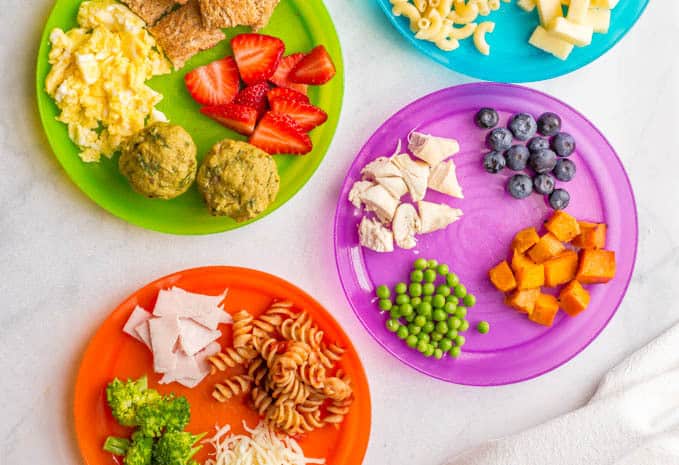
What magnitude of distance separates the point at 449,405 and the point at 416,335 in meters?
0.44

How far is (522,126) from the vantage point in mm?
3363

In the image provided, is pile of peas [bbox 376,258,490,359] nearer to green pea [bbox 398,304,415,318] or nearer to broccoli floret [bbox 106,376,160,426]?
green pea [bbox 398,304,415,318]

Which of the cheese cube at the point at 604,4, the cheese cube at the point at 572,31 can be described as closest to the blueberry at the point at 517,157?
the cheese cube at the point at 572,31

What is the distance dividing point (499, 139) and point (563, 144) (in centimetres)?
32

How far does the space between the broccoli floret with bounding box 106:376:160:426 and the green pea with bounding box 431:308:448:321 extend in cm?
136

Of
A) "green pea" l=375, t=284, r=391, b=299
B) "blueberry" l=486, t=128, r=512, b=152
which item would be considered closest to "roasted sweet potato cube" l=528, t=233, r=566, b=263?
"blueberry" l=486, t=128, r=512, b=152

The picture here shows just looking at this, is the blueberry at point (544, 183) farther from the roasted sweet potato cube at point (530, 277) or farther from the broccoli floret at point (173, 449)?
the broccoli floret at point (173, 449)

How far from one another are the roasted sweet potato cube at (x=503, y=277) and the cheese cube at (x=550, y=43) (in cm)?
104

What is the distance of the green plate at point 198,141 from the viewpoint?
10.5 feet

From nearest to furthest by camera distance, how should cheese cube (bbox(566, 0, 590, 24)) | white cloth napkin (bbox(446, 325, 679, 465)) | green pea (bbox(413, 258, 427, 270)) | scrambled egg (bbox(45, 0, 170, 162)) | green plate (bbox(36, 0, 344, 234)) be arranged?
scrambled egg (bbox(45, 0, 170, 162))
green plate (bbox(36, 0, 344, 234))
cheese cube (bbox(566, 0, 590, 24))
green pea (bbox(413, 258, 427, 270))
white cloth napkin (bbox(446, 325, 679, 465))

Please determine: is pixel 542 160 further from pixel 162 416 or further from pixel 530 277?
pixel 162 416

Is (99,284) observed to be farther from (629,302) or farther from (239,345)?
(629,302)

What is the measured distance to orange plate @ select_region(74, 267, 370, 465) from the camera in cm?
327

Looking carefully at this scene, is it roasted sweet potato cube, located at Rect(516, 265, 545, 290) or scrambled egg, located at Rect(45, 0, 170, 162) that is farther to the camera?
roasted sweet potato cube, located at Rect(516, 265, 545, 290)
